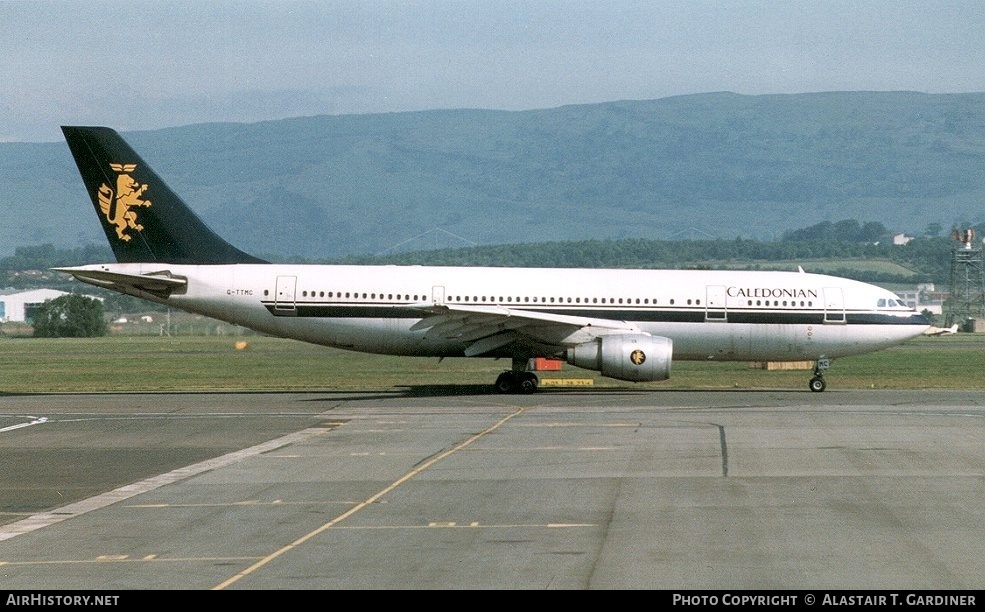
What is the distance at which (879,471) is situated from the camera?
21.9 meters

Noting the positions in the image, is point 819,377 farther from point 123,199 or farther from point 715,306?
point 123,199

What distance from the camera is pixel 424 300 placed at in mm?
39156

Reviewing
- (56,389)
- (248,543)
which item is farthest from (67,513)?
(56,389)

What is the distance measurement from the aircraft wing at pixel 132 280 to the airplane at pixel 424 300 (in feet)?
0.16

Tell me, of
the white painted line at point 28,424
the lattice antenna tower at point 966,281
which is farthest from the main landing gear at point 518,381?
the lattice antenna tower at point 966,281

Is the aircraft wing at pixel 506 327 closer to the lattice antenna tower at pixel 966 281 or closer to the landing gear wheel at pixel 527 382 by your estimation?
the landing gear wheel at pixel 527 382

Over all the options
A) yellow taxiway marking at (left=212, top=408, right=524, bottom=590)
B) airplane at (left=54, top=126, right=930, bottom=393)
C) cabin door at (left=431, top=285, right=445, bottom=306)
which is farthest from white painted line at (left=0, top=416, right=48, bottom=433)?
cabin door at (left=431, top=285, right=445, bottom=306)

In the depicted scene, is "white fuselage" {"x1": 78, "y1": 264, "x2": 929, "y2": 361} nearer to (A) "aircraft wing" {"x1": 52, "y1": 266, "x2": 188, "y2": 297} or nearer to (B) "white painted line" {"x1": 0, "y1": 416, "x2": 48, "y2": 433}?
(A) "aircraft wing" {"x1": 52, "y1": 266, "x2": 188, "y2": 297}

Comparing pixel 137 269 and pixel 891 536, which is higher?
pixel 137 269

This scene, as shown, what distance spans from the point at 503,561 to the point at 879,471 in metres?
9.56

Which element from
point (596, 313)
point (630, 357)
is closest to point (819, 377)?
point (630, 357)

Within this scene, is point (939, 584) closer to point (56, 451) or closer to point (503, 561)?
point (503, 561)

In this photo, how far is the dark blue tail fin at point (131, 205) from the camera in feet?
127

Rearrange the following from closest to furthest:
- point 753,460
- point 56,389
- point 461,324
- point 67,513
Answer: point 67,513 → point 753,460 → point 461,324 → point 56,389
